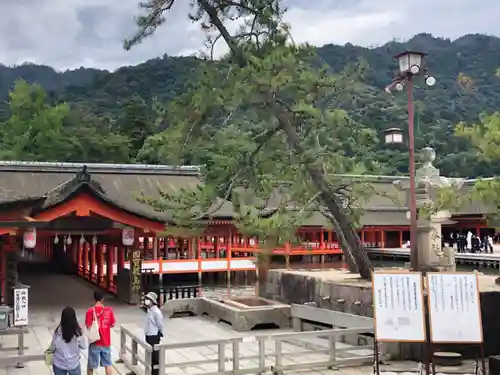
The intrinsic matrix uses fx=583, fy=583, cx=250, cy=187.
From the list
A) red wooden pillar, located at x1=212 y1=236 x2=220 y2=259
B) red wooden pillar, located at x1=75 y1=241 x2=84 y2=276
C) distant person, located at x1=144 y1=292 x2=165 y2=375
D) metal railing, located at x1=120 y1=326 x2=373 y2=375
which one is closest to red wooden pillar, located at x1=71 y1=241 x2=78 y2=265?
red wooden pillar, located at x1=75 y1=241 x2=84 y2=276

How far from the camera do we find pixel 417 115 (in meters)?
72.0

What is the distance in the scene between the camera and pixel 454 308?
8367mm

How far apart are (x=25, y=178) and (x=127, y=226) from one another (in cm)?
1049

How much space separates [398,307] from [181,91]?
17.1 m

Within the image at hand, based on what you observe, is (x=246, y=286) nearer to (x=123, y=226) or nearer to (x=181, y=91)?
(x=181, y=91)

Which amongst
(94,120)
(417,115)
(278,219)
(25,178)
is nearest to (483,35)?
(417,115)

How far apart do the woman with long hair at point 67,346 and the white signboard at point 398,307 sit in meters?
4.29

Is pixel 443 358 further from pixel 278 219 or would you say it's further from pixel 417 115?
pixel 417 115

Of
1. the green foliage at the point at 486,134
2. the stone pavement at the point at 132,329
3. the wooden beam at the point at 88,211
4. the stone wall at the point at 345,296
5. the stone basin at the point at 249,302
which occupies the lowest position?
the stone pavement at the point at 132,329

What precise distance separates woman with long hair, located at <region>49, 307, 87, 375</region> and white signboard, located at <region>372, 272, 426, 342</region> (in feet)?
14.1

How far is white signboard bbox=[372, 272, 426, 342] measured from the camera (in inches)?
334

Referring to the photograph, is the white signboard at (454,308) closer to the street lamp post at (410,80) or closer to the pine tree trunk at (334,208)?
the street lamp post at (410,80)

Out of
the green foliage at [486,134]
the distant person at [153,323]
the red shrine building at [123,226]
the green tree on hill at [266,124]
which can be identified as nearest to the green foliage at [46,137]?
the red shrine building at [123,226]

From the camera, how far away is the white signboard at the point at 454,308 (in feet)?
27.1
